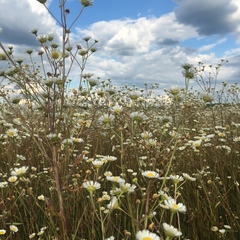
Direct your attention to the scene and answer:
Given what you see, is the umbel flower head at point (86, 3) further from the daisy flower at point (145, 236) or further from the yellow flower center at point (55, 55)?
the daisy flower at point (145, 236)

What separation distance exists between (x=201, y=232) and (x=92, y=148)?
2581 millimetres

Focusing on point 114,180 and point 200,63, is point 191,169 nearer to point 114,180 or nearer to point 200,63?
point 114,180

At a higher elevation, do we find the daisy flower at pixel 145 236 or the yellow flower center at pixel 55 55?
the yellow flower center at pixel 55 55

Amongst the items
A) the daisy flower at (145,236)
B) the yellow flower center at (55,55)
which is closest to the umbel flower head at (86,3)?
the yellow flower center at (55,55)

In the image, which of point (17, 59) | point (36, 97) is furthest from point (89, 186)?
point (17, 59)

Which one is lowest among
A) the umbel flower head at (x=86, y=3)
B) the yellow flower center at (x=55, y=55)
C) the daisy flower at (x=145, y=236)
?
the daisy flower at (x=145, y=236)

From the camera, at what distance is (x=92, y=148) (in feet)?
15.1

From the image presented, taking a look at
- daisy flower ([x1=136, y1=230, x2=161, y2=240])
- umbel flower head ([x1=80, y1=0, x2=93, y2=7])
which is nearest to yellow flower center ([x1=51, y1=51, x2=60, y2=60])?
umbel flower head ([x1=80, y1=0, x2=93, y2=7])

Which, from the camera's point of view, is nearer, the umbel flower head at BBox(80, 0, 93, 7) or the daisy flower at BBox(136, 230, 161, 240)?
the daisy flower at BBox(136, 230, 161, 240)

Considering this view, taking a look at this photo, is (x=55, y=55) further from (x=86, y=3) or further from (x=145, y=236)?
(x=145, y=236)

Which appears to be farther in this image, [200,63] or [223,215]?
[200,63]

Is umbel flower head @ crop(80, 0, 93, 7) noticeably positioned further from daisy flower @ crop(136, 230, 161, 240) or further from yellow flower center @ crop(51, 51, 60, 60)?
daisy flower @ crop(136, 230, 161, 240)

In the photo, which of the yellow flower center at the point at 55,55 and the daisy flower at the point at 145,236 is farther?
the yellow flower center at the point at 55,55

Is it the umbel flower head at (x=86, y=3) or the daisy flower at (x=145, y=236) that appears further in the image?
the umbel flower head at (x=86, y=3)
